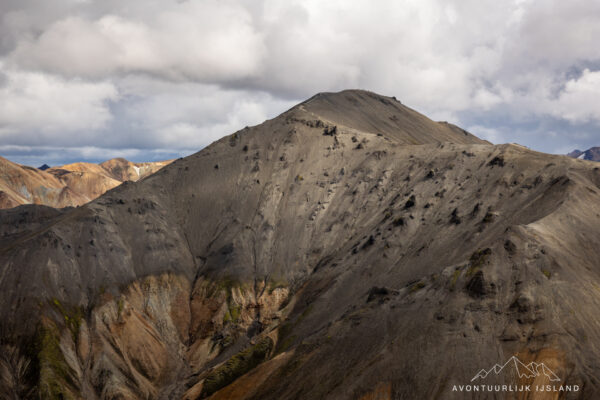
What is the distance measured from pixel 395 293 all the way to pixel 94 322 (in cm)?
5411

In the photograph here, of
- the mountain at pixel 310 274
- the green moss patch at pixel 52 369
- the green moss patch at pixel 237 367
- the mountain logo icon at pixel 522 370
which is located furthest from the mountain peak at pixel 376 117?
the mountain logo icon at pixel 522 370

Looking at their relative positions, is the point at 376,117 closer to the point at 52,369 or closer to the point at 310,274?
the point at 310,274

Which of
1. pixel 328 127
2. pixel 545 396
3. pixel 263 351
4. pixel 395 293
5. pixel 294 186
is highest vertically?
pixel 328 127

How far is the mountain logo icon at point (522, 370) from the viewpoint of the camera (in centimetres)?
5226

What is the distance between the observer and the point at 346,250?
103125 mm

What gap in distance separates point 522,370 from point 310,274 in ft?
185

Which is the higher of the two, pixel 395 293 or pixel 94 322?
pixel 395 293

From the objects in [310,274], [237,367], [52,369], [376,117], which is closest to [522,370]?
[237,367]

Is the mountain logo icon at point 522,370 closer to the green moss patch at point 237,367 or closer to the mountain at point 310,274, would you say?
the mountain at point 310,274

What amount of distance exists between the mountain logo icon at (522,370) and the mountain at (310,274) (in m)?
0.58

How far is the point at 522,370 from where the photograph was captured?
5375 cm

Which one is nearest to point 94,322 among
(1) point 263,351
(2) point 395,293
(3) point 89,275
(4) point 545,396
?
(3) point 89,275

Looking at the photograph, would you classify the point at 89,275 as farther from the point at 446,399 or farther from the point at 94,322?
the point at 446,399

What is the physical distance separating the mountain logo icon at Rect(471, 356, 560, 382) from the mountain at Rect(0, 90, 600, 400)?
583mm
